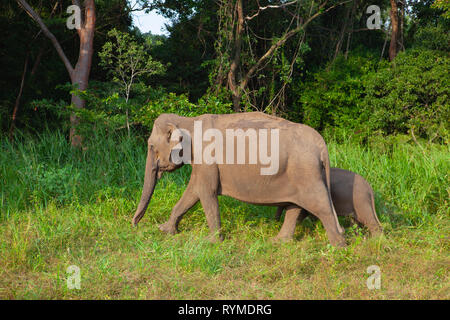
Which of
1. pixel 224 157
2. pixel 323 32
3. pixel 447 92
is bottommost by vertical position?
pixel 224 157

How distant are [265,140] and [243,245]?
1.11 m

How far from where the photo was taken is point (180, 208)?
470 centimetres

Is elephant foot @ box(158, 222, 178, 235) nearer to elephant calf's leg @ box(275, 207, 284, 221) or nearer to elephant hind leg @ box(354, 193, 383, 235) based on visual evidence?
elephant calf's leg @ box(275, 207, 284, 221)

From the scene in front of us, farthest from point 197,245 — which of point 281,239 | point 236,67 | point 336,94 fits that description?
point 336,94

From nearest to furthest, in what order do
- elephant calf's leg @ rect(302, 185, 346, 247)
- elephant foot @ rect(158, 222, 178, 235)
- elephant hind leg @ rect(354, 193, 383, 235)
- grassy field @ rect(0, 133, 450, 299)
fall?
grassy field @ rect(0, 133, 450, 299) → elephant calf's leg @ rect(302, 185, 346, 247) → elephant hind leg @ rect(354, 193, 383, 235) → elephant foot @ rect(158, 222, 178, 235)

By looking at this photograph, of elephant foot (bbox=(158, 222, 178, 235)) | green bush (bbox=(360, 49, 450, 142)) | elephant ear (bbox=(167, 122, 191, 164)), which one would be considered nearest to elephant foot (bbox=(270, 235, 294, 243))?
elephant foot (bbox=(158, 222, 178, 235))

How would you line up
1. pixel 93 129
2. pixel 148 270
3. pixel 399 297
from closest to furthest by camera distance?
pixel 399 297 → pixel 148 270 → pixel 93 129

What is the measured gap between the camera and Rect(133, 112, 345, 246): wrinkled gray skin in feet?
13.6

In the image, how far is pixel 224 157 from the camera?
4418 mm

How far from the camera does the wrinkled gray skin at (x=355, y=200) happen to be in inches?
172

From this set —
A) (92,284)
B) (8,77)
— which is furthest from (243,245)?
(8,77)

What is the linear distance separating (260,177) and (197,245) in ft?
2.96

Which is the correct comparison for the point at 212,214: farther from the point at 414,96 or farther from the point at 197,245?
the point at 414,96

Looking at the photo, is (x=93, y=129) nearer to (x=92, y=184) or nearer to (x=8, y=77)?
(x=92, y=184)
